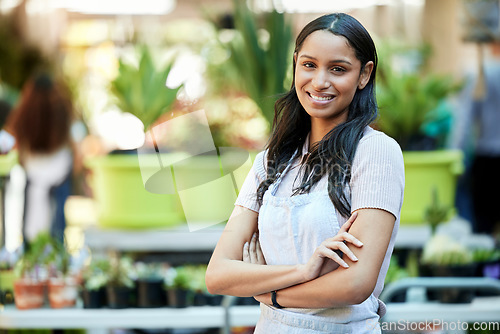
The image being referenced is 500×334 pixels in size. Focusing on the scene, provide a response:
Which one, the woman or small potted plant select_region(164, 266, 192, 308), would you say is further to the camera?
small potted plant select_region(164, 266, 192, 308)

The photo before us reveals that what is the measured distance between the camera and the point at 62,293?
2.47 meters

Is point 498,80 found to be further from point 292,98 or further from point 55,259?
point 292,98

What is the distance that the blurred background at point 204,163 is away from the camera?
248cm

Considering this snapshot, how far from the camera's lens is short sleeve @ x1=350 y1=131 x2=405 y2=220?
120cm

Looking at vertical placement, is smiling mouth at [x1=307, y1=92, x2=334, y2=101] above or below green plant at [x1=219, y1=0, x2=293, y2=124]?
below

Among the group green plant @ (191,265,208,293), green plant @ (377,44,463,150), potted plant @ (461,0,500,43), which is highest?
potted plant @ (461,0,500,43)

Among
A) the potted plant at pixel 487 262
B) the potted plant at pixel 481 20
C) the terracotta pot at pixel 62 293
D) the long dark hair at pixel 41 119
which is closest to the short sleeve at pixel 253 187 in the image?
the terracotta pot at pixel 62 293

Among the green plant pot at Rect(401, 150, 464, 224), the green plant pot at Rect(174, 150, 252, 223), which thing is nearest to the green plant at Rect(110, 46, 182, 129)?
the green plant pot at Rect(174, 150, 252, 223)

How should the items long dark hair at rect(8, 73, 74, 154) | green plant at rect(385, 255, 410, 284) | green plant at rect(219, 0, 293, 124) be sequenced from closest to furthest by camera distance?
1. green plant at rect(385, 255, 410, 284)
2. green plant at rect(219, 0, 293, 124)
3. long dark hair at rect(8, 73, 74, 154)

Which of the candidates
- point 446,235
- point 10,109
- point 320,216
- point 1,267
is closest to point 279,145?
point 320,216

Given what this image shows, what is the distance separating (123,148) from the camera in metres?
3.30

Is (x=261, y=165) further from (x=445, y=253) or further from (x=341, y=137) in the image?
(x=445, y=253)

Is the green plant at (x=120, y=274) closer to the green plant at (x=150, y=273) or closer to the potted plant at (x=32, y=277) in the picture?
the green plant at (x=150, y=273)

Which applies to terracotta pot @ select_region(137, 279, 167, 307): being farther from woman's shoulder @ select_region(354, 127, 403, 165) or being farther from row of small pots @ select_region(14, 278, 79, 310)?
woman's shoulder @ select_region(354, 127, 403, 165)
